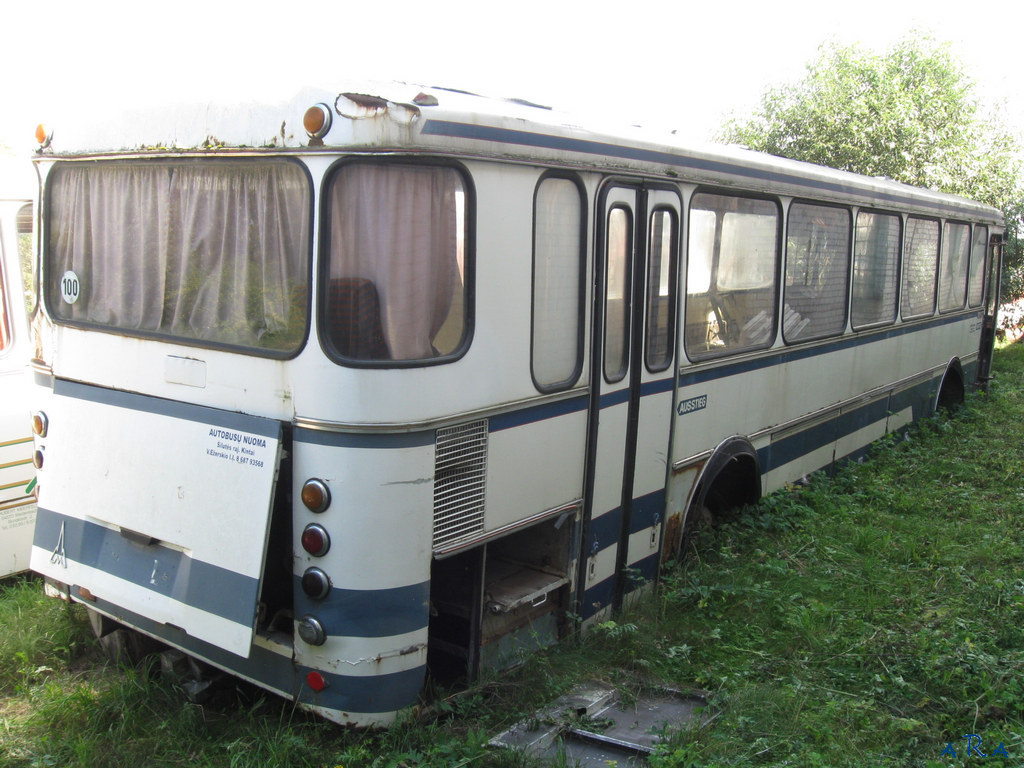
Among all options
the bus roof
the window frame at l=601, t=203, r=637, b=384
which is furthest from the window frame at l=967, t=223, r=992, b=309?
the window frame at l=601, t=203, r=637, b=384

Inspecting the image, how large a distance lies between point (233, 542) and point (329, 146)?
1.46m

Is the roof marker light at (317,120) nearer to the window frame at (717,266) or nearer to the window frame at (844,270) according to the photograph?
the window frame at (717,266)

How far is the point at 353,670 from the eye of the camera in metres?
3.27

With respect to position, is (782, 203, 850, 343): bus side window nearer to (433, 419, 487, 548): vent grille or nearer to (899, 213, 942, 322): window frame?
(899, 213, 942, 322): window frame

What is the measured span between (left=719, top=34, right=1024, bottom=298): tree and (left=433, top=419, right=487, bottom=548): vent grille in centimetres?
1408

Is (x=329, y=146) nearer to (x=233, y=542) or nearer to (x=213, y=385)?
(x=213, y=385)

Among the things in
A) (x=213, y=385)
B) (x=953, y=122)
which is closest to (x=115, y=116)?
(x=213, y=385)

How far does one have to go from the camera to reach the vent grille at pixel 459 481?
11.2 ft

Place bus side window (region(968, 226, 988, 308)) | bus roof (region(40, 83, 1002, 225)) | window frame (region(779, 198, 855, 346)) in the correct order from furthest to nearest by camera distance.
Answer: bus side window (region(968, 226, 988, 308))
window frame (region(779, 198, 855, 346))
bus roof (region(40, 83, 1002, 225))

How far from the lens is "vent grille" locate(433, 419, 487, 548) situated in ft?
11.2

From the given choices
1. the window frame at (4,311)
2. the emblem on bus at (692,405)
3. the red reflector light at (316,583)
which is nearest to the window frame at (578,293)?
the emblem on bus at (692,405)

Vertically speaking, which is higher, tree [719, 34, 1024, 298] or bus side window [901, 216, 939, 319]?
tree [719, 34, 1024, 298]

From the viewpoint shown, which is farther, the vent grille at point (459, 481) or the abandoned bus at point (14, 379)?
the abandoned bus at point (14, 379)

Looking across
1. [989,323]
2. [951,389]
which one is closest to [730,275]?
[951,389]
